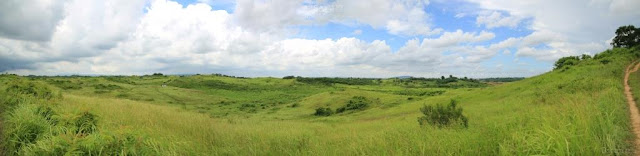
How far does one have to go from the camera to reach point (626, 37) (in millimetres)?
62406

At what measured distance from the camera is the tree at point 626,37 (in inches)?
2392


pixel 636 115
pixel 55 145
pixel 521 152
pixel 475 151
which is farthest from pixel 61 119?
pixel 636 115

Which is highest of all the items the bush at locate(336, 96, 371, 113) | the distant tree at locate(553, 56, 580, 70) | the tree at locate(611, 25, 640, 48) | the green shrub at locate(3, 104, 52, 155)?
the tree at locate(611, 25, 640, 48)

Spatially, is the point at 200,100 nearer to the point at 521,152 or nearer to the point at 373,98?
the point at 373,98

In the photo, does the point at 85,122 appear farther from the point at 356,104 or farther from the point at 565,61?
the point at 565,61

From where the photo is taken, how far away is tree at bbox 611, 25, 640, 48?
60753mm

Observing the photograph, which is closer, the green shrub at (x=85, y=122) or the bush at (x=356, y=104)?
the green shrub at (x=85, y=122)

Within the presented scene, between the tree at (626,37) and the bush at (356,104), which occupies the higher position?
the tree at (626,37)

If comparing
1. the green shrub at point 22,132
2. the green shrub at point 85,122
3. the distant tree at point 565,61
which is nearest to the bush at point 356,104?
the distant tree at point 565,61

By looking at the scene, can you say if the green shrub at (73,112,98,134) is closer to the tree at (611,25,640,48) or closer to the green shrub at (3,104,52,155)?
the green shrub at (3,104,52,155)

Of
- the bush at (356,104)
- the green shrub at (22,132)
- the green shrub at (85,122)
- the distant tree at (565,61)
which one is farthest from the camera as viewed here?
the bush at (356,104)

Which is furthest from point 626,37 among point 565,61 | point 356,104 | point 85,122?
point 85,122

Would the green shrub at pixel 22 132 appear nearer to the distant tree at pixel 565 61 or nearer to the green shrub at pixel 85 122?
the green shrub at pixel 85 122

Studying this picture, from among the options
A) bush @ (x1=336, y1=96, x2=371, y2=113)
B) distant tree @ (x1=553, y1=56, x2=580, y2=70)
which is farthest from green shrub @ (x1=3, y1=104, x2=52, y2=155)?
distant tree @ (x1=553, y1=56, x2=580, y2=70)
